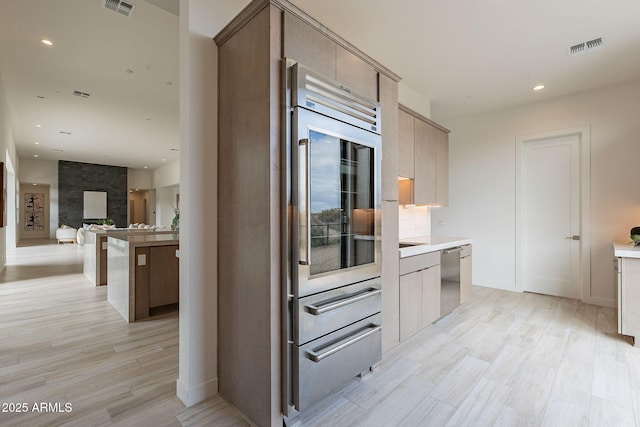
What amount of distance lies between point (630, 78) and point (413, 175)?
327cm

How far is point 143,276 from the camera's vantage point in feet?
11.8

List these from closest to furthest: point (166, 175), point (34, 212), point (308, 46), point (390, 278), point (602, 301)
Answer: point (308, 46), point (390, 278), point (602, 301), point (166, 175), point (34, 212)

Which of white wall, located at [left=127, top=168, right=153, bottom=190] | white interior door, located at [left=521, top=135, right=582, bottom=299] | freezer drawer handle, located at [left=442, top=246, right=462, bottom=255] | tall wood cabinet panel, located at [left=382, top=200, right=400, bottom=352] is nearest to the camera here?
tall wood cabinet panel, located at [left=382, top=200, right=400, bottom=352]

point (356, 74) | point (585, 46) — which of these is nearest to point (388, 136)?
point (356, 74)

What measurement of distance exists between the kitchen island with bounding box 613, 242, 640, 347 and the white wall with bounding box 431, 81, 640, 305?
58.7 inches

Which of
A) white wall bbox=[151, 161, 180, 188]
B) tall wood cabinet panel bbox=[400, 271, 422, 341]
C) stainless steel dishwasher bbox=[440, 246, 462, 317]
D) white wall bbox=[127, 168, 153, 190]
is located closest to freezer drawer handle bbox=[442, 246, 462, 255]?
stainless steel dishwasher bbox=[440, 246, 462, 317]

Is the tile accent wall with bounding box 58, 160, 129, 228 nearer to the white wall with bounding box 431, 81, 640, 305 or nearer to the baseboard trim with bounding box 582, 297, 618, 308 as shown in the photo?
the white wall with bounding box 431, 81, 640, 305

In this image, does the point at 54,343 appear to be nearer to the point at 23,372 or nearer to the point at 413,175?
the point at 23,372

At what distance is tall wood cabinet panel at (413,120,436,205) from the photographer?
3.65 metres

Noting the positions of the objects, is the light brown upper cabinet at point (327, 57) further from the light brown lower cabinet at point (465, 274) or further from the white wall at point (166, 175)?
the white wall at point (166, 175)

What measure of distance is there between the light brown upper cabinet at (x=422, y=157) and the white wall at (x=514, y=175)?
4.43ft

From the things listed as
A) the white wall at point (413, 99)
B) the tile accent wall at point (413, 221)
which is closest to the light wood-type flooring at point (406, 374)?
the tile accent wall at point (413, 221)

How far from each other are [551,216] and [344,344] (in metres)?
4.46

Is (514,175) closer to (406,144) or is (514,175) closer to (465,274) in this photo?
(465,274)
